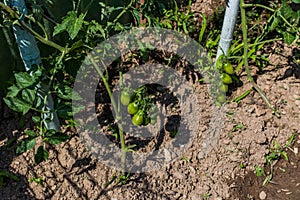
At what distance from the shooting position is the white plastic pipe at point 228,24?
196 cm

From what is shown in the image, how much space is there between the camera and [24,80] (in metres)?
1.48

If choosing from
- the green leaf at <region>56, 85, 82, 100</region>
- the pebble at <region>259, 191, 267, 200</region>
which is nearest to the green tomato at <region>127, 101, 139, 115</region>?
the green leaf at <region>56, 85, 82, 100</region>

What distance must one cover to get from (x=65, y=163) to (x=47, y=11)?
719mm

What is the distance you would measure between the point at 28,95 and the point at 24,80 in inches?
2.2

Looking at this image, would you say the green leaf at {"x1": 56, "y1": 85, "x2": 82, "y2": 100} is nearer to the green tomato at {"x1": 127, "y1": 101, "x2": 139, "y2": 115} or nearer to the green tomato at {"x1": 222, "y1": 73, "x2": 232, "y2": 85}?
the green tomato at {"x1": 127, "y1": 101, "x2": 139, "y2": 115}

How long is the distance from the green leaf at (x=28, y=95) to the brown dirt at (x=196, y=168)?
52 centimetres

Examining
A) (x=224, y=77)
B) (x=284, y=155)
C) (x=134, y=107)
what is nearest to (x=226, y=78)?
(x=224, y=77)

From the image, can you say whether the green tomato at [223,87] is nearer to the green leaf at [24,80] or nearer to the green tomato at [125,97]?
the green tomato at [125,97]

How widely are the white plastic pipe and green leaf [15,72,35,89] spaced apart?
103 cm

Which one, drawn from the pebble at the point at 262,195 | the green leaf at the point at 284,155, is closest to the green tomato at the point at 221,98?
the green leaf at the point at 284,155

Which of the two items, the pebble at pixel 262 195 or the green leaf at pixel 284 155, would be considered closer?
the pebble at pixel 262 195

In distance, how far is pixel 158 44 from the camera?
235cm

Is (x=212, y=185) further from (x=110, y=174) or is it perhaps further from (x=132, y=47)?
(x=132, y=47)

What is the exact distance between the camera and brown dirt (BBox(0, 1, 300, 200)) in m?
1.85
